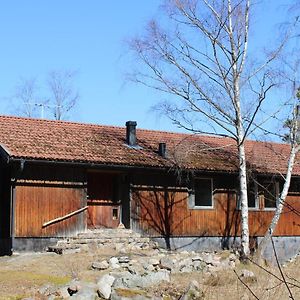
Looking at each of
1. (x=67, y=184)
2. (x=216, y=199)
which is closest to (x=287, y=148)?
(x=216, y=199)

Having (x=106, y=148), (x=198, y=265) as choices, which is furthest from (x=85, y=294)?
(x=106, y=148)

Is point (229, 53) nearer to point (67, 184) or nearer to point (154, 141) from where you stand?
point (154, 141)

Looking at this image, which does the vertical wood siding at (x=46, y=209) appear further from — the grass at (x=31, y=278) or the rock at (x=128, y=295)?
the rock at (x=128, y=295)

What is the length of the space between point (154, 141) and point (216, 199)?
396 centimetres

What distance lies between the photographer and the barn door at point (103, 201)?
21.4 metres

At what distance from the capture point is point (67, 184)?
20109 mm

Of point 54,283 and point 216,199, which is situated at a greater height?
point 216,199

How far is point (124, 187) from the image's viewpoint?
21906 mm

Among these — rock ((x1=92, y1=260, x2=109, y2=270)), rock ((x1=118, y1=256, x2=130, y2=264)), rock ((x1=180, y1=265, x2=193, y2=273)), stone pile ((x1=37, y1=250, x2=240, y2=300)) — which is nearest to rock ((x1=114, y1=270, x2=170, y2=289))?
stone pile ((x1=37, y1=250, x2=240, y2=300))

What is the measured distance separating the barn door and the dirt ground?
2.74m

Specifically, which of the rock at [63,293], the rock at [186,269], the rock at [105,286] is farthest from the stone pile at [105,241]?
the rock at [63,293]

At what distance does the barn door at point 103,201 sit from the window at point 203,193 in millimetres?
3418

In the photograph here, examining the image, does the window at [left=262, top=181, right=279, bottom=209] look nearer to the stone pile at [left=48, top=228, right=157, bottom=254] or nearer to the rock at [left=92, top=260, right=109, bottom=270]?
the stone pile at [left=48, top=228, right=157, bottom=254]

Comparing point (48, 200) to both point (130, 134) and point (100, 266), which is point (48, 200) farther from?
point (130, 134)
